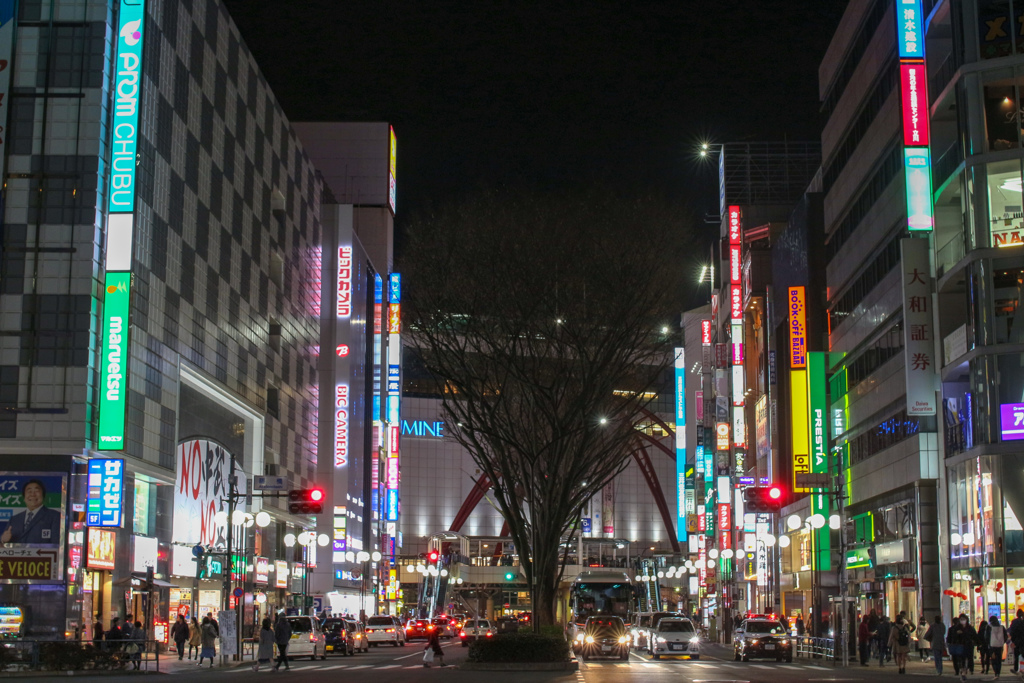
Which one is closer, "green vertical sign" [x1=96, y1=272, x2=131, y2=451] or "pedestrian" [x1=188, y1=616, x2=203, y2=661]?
"green vertical sign" [x1=96, y1=272, x2=131, y2=451]

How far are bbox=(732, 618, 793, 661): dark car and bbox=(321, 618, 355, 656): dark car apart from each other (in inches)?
650

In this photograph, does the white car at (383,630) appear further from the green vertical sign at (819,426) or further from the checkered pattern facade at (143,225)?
the green vertical sign at (819,426)

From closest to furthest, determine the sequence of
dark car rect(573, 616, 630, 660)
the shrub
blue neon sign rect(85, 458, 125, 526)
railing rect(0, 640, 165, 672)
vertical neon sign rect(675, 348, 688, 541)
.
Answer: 1. railing rect(0, 640, 165, 672)
2. the shrub
3. blue neon sign rect(85, 458, 125, 526)
4. dark car rect(573, 616, 630, 660)
5. vertical neon sign rect(675, 348, 688, 541)

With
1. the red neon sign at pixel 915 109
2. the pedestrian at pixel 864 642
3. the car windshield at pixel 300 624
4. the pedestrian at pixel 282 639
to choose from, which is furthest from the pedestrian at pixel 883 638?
the car windshield at pixel 300 624

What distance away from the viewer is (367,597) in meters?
107

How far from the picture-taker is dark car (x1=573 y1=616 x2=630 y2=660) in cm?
4641

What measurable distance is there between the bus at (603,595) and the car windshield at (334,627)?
11.1 metres

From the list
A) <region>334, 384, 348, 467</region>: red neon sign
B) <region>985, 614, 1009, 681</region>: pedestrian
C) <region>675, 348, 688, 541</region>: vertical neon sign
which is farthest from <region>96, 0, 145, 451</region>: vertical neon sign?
<region>675, 348, 688, 541</region>: vertical neon sign

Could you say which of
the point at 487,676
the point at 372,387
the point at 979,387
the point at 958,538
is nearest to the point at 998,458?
the point at 979,387

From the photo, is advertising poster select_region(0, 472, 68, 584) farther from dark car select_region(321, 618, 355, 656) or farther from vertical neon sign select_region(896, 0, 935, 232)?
vertical neon sign select_region(896, 0, 935, 232)

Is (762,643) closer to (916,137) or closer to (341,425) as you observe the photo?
(916,137)

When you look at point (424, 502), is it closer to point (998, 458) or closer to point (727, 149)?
point (727, 149)

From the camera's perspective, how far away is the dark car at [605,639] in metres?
46.4

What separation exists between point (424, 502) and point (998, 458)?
12870cm
